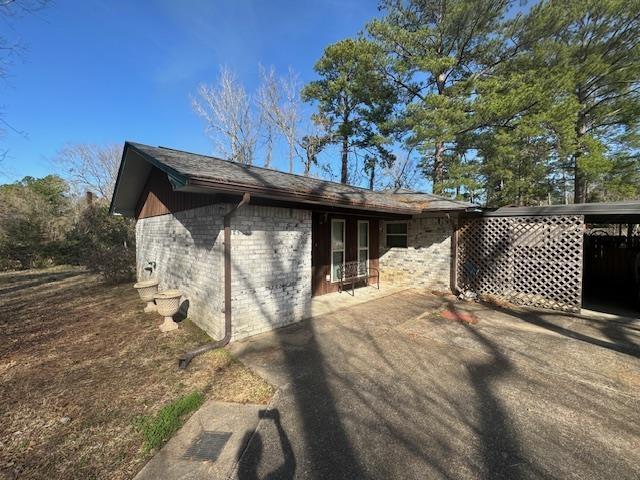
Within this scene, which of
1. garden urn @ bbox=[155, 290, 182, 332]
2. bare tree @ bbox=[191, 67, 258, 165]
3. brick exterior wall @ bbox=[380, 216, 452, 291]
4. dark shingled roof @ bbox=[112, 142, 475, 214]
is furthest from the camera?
bare tree @ bbox=[191, 67, 258, 165]

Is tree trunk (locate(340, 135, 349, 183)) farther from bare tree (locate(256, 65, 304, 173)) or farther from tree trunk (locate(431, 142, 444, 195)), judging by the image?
tree trunk (locate(431, 142, 444, 195))

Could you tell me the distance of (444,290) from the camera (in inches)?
316

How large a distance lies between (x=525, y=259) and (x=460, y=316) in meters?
2.45

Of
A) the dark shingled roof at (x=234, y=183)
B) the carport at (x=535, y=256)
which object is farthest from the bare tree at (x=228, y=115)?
the carport at (x=535, y=256)

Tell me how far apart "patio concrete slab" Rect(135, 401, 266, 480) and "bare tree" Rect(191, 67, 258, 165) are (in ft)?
51.9

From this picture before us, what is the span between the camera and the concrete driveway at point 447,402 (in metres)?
2.21

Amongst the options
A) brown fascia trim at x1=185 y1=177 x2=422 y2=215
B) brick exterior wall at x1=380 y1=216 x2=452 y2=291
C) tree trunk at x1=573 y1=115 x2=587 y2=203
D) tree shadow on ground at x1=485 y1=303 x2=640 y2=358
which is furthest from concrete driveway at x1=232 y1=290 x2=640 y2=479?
tree trunk at x1=573 y1=115 x2=587 y2=203

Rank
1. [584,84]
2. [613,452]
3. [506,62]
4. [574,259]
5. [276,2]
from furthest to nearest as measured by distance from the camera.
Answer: [584,84] → [506,62] → [276,2] → [574,259] → [613,452]

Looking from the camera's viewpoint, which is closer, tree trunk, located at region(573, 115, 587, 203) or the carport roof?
the carport roof

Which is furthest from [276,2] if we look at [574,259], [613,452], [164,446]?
[613,452]

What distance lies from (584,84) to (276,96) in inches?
618

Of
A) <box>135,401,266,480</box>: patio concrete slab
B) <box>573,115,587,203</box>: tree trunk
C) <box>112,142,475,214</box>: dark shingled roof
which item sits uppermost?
<box>573,115,587,203</box>: tree trunk

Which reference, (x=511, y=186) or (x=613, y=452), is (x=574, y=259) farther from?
(x=511, y=186)

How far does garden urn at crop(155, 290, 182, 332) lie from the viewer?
5129 mm
